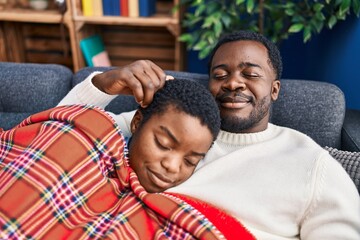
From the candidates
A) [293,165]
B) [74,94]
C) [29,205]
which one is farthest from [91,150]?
[293,165]

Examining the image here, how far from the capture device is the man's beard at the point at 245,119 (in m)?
1.10

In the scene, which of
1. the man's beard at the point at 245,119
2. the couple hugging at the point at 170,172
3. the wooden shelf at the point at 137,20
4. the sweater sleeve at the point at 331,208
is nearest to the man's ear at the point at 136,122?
the couple hugging at the point at 170,172

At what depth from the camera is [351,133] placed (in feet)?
4.44

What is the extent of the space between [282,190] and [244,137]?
8.6 inches

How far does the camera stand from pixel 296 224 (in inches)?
38.9

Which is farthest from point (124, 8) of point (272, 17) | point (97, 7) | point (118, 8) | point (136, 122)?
point (136, 122)

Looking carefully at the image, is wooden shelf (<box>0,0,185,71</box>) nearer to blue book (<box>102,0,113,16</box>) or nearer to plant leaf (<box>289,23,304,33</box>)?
blue book (<box>102,0,113,16</box>)

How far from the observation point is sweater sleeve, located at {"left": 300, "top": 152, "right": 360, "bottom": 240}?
2.99 feet

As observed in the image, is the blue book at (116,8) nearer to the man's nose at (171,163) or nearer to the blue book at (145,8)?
the blue book at (145,8)

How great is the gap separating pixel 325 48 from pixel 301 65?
212mm

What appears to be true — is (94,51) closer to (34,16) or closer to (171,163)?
(34,16)

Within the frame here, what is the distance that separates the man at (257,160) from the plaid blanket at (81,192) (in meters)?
0.10

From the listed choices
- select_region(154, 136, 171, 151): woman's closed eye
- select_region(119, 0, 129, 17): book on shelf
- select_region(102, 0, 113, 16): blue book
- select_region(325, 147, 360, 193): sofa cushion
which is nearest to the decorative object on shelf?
select_region(102, 0, 113, 16): blue book

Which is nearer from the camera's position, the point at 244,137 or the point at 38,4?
the point at 244,137
